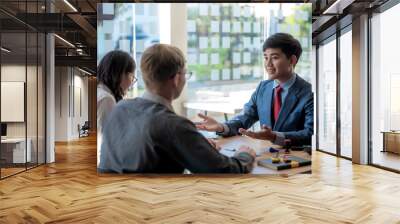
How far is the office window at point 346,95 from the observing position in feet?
28.1

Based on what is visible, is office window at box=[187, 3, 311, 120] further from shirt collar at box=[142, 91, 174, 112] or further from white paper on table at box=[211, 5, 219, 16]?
shirt collar at box=[142, 91, 174, 112]

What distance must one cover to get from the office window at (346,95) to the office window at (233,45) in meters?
3.51

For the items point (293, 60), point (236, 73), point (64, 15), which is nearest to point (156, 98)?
point (236, 73)

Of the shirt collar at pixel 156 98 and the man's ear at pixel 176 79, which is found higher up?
the man's ear at pixel 176 79

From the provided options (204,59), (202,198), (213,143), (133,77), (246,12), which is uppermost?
(246,12)

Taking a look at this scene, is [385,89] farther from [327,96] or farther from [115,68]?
[115,68]

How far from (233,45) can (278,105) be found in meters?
1.01

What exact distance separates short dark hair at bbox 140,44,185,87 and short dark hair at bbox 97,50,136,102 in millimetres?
311

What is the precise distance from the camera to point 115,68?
5.56 m

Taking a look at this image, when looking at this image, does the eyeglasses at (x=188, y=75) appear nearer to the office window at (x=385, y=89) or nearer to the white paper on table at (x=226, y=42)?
the white paper on table at (x=226, y=42)

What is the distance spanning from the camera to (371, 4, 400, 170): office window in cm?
687

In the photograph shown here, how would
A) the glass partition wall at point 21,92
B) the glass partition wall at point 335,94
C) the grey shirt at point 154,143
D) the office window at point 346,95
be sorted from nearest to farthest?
the grey shirt at point 154,143, the glass partition wall at point 21,92, the office window at point 346,95, the glass partition wall at point 335,94

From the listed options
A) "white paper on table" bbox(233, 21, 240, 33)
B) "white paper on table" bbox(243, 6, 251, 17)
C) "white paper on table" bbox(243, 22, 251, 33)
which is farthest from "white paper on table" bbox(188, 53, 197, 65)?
"white paper on table" bbox(243, 6, 251, 17)

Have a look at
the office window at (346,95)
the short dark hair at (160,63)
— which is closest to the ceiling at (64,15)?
the office window at (346,95)
